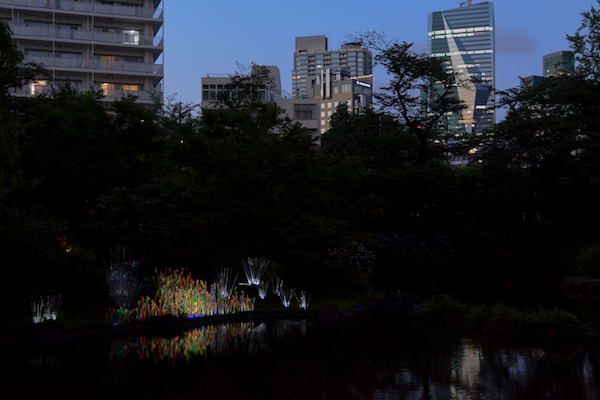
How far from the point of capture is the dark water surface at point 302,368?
298 inches

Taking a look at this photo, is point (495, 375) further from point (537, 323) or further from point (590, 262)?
point (590, 262)

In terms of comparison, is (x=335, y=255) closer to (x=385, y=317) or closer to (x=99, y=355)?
(x=385, y=317)

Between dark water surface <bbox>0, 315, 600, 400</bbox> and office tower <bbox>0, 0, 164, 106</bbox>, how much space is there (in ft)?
150

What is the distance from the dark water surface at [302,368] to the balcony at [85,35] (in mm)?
50418

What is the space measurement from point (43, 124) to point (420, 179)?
23.3 m

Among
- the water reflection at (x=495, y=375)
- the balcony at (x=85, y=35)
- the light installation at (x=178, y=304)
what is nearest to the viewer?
the water reflection at (x=495, y=375)

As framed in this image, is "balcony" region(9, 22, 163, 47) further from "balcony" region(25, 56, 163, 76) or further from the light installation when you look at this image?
the light installation

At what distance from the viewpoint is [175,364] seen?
9273 mm

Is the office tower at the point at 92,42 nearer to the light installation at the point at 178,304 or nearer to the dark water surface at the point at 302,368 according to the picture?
the light installation at the point at 178,304

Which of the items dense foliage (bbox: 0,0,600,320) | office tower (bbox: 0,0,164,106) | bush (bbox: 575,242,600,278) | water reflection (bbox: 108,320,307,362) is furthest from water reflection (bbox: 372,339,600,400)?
office tower (bbox: 0,0,164,106)

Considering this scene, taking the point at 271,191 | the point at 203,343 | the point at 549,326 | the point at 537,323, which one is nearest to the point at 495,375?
the point at 537,323

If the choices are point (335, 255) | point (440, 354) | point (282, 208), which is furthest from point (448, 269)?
point (440, 354)

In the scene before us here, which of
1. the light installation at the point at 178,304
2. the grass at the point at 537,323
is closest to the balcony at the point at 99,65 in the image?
the light installation at the point at 178,304

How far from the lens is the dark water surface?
7.57 meters
